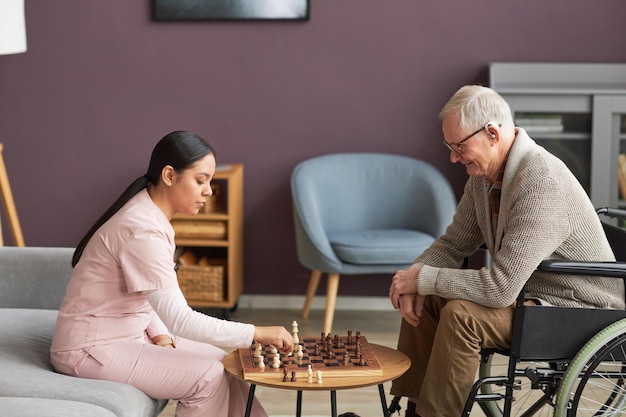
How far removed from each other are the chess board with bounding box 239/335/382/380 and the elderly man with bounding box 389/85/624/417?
0.20 metres

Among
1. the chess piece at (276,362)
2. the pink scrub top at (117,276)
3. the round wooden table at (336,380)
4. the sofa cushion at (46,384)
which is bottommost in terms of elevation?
the sofa cushion at (46,384)

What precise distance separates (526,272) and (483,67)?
231 centimetres

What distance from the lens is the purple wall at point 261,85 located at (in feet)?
15.6

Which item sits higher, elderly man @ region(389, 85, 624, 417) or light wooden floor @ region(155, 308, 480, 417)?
elderly man @ region(389, 85, 624, 417)

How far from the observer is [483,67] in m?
4.76

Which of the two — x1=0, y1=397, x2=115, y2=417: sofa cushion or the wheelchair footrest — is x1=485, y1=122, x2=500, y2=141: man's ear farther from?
x1=0, y1=397, x2=115, y2=417: sofa cushion

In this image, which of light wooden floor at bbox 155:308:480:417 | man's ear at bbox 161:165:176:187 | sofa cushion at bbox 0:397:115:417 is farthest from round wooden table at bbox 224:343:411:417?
light wooden floor at bbox 155:308:480:417

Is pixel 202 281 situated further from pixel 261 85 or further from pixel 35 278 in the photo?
pixel 35 278

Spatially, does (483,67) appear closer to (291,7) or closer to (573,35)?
(573,35)

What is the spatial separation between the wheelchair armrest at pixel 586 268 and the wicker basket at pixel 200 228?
7.40 feet

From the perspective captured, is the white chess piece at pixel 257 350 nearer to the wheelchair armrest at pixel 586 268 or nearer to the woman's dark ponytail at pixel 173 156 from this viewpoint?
the woman's dark ponytail at pixel 173 156

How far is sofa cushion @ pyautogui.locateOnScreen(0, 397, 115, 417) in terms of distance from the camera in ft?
7.73

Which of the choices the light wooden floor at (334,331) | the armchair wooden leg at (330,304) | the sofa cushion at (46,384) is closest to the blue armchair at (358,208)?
the armchair wooden leg at (330,304)

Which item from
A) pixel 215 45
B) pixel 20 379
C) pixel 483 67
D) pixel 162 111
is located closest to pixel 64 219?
pixel 162 111
